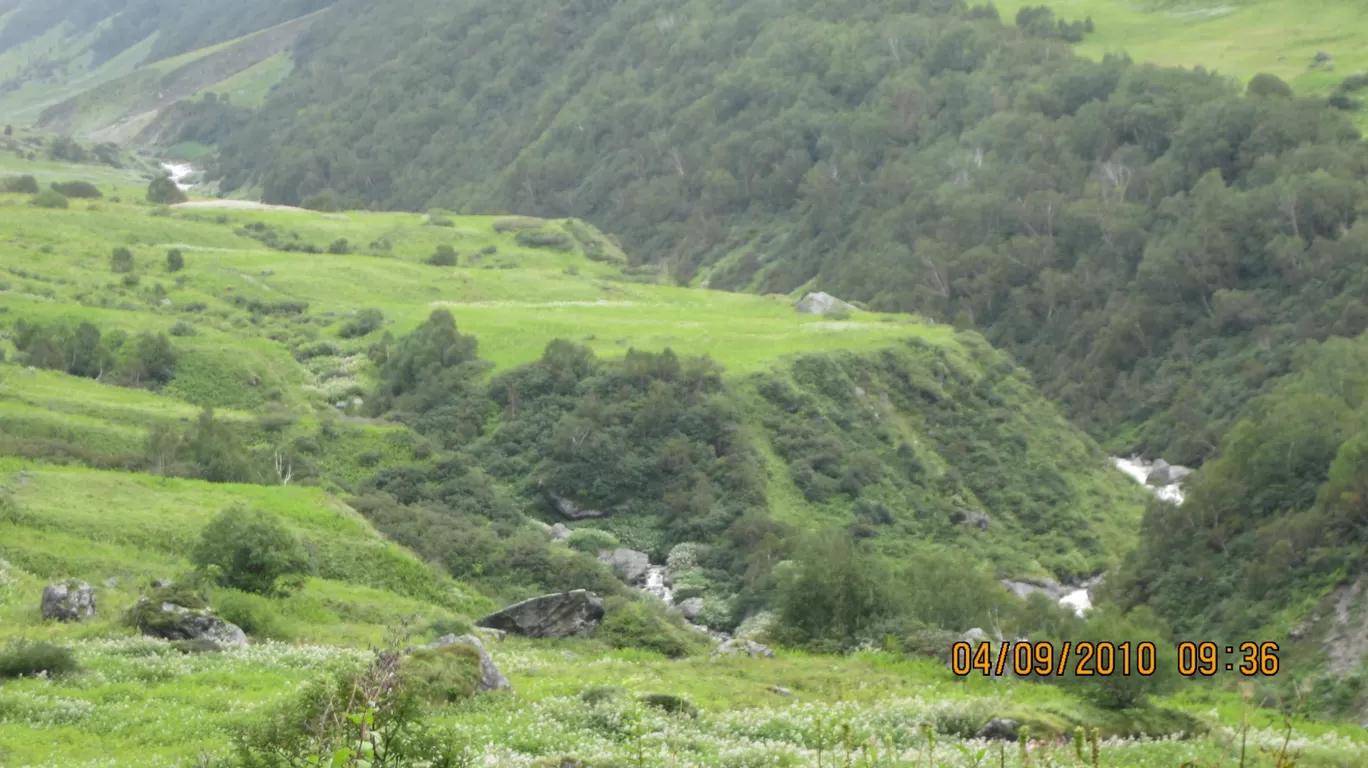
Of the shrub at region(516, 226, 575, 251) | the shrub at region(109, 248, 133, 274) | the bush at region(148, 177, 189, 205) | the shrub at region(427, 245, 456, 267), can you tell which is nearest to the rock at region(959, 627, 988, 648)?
the shrub at region(109, 248, 133, 274)

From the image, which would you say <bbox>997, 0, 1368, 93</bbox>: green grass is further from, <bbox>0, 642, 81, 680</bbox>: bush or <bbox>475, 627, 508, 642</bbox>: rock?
<bbox>0, 642, 81, 680</bbox>: bush

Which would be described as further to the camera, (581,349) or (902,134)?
(902,134)

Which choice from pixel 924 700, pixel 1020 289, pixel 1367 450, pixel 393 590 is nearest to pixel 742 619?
pixel 393 590

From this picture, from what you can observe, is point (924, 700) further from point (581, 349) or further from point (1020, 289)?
point (1020, 289)

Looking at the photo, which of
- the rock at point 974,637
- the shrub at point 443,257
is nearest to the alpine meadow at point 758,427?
the rock at point 974,637

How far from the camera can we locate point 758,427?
78.3m

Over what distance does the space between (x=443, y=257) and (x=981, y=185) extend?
49814mm

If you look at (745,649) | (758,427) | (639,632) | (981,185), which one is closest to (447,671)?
(745,649)

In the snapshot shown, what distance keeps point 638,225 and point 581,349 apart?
284ft

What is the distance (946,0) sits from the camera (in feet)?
559

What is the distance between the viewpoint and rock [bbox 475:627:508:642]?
35450mm

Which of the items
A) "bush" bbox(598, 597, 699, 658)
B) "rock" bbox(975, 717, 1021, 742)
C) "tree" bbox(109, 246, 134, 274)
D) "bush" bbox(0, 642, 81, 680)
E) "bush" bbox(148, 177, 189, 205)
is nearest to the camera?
"rock" bbox(975, 717, 1021, 742)

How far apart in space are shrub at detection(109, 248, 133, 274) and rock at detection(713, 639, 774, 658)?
65.3 m

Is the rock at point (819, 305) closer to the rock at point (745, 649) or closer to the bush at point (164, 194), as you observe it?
the bush at point (164, 194)
